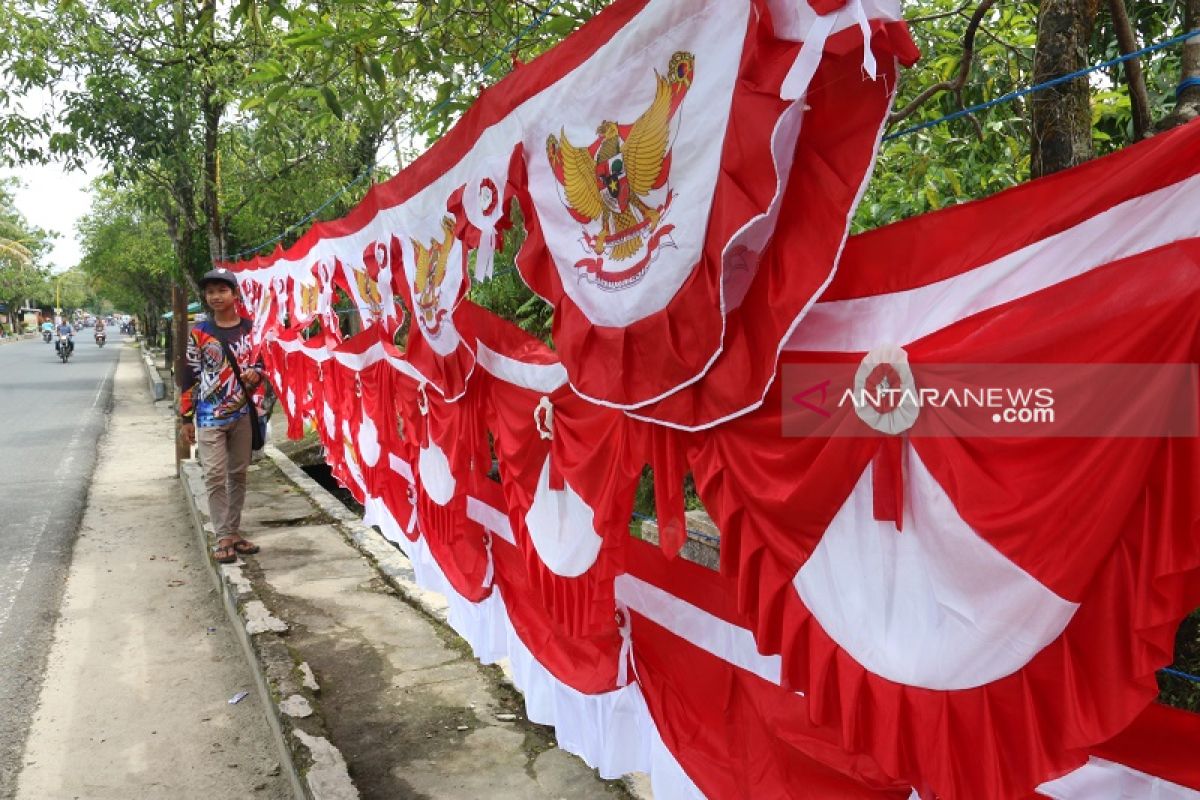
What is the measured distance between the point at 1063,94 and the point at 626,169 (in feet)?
3.35

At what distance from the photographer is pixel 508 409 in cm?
301

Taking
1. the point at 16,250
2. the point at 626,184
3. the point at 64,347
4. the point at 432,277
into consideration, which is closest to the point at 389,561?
the point at 432,277

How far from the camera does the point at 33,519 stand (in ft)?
26.4

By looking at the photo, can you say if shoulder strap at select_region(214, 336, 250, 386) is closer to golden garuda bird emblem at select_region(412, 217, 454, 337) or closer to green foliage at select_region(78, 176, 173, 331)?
golden garuda bird emblem at select_region(412, 217, 454, 337)

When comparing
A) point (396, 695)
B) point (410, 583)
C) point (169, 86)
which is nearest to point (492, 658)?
point (396, 695)

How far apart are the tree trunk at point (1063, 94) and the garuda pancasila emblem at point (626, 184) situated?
2.94 feet

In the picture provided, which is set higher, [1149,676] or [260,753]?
[1149,676]

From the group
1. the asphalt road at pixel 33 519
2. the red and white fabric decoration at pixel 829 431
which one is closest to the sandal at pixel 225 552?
the asphalt road at pixel 33 519

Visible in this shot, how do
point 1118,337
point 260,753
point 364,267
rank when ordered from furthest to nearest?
point 364,267
point 260,753
point 1118,337

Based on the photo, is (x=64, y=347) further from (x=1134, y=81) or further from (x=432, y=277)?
(x=1134, y=81)

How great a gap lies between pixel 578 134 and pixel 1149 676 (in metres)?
1.63

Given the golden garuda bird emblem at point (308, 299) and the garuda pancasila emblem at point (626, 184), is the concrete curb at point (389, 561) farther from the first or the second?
the garuda pancasila emblem at point (626, 184)

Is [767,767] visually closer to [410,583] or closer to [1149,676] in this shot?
[1149,676]

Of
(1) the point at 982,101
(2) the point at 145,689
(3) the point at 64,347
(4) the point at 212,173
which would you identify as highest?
(4) the point at 212,173
